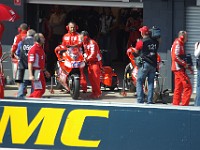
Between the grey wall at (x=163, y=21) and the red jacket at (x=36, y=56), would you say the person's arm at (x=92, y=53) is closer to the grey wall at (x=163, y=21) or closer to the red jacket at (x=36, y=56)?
the grey wall at (x=163, y=21)

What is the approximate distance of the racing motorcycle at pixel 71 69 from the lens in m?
16.0

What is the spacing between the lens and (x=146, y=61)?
14836 millimetres

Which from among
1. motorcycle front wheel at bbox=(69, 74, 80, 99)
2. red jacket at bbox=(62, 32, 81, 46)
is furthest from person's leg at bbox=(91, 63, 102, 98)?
red jacket at bbox=(62, 32, 81, 46)

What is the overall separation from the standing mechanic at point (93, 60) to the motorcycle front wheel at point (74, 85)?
0.63 metres

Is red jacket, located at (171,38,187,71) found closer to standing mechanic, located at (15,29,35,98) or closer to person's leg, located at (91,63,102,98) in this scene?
person's leg, located at (91,63,102,98)

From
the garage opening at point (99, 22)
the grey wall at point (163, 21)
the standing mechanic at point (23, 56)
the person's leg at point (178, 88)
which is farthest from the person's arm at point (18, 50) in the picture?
the grey wall at point (163, 21)

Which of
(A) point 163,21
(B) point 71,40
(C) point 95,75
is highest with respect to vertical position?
(A) point 163,21

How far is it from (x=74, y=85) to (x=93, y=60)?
2.91ft

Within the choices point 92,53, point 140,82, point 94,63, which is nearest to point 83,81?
point 94,63

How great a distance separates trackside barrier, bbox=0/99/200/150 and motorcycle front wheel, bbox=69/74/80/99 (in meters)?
6.59

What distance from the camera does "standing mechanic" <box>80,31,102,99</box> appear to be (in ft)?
53.6

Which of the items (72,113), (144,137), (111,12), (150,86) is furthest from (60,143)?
(111,12)

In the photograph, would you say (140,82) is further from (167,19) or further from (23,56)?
(167,19)

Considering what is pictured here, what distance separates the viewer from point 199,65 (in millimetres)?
14977
